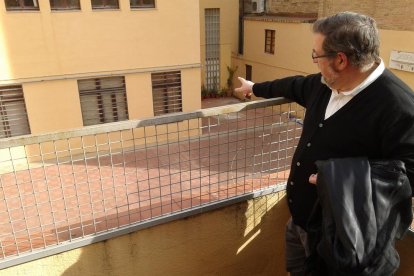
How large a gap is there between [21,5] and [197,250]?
761 cm

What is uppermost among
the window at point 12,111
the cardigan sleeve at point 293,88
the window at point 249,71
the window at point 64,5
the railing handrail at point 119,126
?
the window at point 64,5

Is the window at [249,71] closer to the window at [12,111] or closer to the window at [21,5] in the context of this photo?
the window at [21,5]

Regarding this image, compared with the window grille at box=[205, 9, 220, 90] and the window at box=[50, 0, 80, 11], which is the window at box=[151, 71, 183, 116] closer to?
the window at box=[50, 0, 80, 11]

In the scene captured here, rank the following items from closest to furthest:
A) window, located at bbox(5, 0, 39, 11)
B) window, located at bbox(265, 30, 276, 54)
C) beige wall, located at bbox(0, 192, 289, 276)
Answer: beige wall, located at bbox(0, 192, 289, 276), window, located at bbox(5, 0, 39, 11), window, located at bbox(265, 30, 276, 54)

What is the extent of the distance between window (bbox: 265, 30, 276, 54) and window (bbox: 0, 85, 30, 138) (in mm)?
10619

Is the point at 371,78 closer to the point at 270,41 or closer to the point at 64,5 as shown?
the point at 64,5

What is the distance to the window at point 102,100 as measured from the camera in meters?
9.39

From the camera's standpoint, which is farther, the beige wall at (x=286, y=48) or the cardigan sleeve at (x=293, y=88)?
the beige wall at (x=286, y=48)

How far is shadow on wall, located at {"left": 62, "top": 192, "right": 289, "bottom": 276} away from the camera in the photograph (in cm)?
264

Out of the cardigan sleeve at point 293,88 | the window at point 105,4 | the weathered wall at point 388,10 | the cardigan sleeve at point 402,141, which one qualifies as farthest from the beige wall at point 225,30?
the cardigan sleeve at point 402,141

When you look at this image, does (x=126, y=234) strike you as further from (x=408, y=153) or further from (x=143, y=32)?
(x=143, y=32)

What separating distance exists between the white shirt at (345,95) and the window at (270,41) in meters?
14.4

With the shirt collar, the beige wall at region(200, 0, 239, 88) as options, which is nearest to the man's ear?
the shirt collar

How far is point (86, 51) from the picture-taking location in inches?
353
